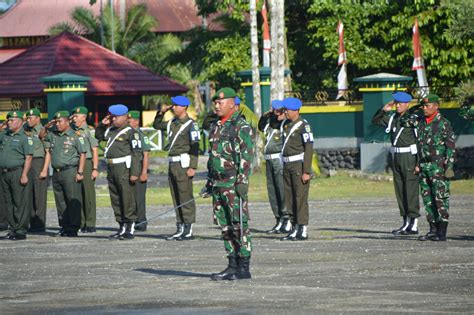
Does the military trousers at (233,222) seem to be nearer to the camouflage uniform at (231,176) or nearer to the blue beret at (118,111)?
the camouflage uniform at (231,176)

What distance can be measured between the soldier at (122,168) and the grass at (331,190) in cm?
719

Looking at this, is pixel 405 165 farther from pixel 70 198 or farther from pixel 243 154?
pixel 243 154

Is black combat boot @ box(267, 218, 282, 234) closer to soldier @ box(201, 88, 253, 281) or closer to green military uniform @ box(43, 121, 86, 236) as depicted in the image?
green military uniform @ box(43, 121, 86, 236)

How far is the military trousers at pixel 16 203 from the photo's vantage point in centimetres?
2006

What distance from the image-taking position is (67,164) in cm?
2044

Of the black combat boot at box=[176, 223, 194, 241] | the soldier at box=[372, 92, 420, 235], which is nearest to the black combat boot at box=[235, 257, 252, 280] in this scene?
the black combat boot at box=[176, 223, 194, 241]

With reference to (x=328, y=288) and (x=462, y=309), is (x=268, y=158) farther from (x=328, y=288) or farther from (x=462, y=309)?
(x=462, y=309)

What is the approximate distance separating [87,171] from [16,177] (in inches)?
56.9

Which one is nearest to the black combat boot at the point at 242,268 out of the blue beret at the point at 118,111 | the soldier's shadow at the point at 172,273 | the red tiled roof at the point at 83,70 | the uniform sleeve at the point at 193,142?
the soldier's shadow at the point at 172,273

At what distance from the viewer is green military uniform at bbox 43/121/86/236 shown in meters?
20.5

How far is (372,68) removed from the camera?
4034 cm

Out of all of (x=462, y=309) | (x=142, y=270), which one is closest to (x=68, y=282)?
(x=142, y=270)

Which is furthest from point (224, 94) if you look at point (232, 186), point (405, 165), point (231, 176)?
point (405, 165)

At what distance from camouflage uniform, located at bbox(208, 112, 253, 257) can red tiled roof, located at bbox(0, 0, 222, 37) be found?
58600mm
